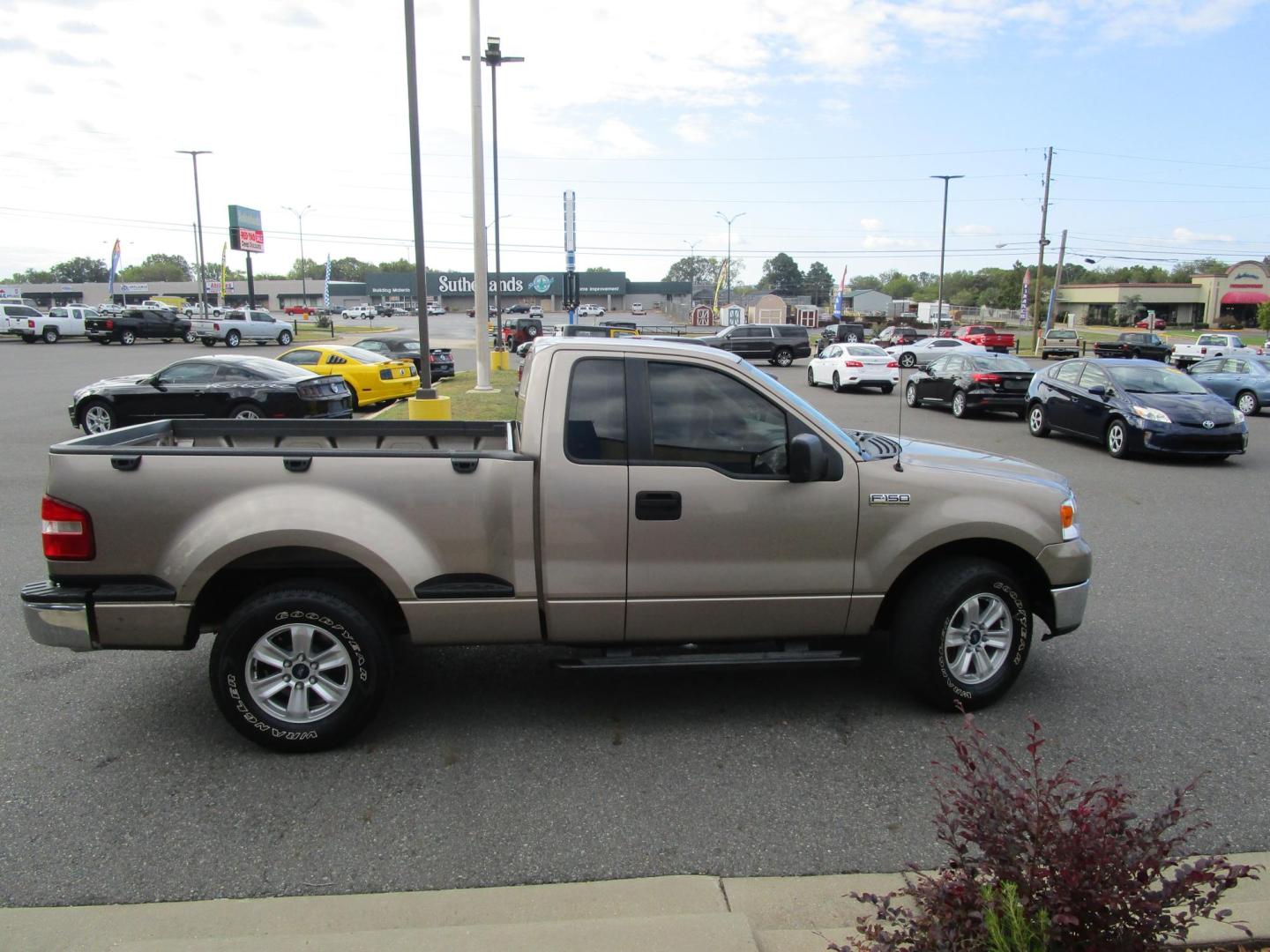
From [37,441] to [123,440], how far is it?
1193cm

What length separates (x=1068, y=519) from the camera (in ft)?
15.5

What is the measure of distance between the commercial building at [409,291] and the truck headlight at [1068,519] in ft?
360

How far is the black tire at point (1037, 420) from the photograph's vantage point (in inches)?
642

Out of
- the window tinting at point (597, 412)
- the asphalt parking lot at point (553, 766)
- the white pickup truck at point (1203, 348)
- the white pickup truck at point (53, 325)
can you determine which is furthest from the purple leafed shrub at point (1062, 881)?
the white pickup truck at point (53, 325)

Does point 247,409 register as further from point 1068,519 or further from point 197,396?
point 1068,519

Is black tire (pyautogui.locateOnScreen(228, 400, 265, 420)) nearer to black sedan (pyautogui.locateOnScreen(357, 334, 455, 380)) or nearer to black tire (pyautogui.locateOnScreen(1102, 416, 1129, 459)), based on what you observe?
black sedan (pyautogui.locateOnScreen(357, 334, 455, 380))

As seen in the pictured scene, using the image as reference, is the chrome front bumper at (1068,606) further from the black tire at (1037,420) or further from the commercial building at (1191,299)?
the commercial building at (1191,299)

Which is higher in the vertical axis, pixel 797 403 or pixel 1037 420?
pixel 797 403

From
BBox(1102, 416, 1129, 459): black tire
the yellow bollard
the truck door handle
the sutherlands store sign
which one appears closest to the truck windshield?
the truck door handle

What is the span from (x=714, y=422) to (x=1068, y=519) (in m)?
1.97

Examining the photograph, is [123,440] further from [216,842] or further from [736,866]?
[736,866]

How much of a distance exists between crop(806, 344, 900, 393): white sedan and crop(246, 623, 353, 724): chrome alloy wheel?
24.1m

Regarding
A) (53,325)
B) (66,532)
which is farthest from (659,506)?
(53,325)

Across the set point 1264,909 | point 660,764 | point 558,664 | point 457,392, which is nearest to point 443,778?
point 558,664
